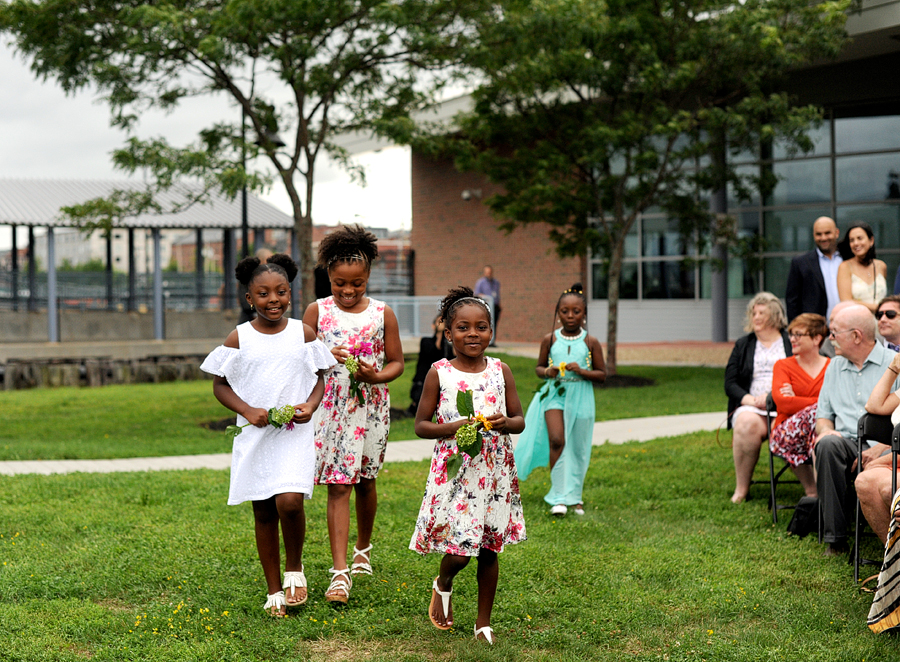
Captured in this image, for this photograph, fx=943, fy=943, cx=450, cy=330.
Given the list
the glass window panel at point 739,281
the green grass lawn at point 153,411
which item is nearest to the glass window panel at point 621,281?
the glass window panel at point 739,281

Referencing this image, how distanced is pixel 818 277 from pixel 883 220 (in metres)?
13.7

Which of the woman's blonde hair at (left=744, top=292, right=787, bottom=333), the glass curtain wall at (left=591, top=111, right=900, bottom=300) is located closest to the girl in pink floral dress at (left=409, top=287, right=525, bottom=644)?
the woman's blonde hair at (left=744, top=292, right=787, bottom=333)

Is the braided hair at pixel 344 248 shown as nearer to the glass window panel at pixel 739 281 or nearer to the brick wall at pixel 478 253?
the glass window panel at pixel 739 281

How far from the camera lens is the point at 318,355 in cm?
480

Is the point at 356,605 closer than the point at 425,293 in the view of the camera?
Yes

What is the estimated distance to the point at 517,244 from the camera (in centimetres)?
2759

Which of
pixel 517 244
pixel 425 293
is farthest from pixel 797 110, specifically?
pixel 425 293

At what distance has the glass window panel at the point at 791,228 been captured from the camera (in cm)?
2209

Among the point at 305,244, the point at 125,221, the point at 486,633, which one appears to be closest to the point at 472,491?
the point at 486,633

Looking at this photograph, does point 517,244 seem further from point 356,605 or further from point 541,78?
point 356,605

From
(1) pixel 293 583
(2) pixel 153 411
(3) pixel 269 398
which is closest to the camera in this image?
(3) pixel 269 398

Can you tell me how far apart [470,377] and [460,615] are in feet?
4.21

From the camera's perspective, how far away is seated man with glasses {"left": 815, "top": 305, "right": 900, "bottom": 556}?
229 inches

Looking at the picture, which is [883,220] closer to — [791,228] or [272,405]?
[791,228]
